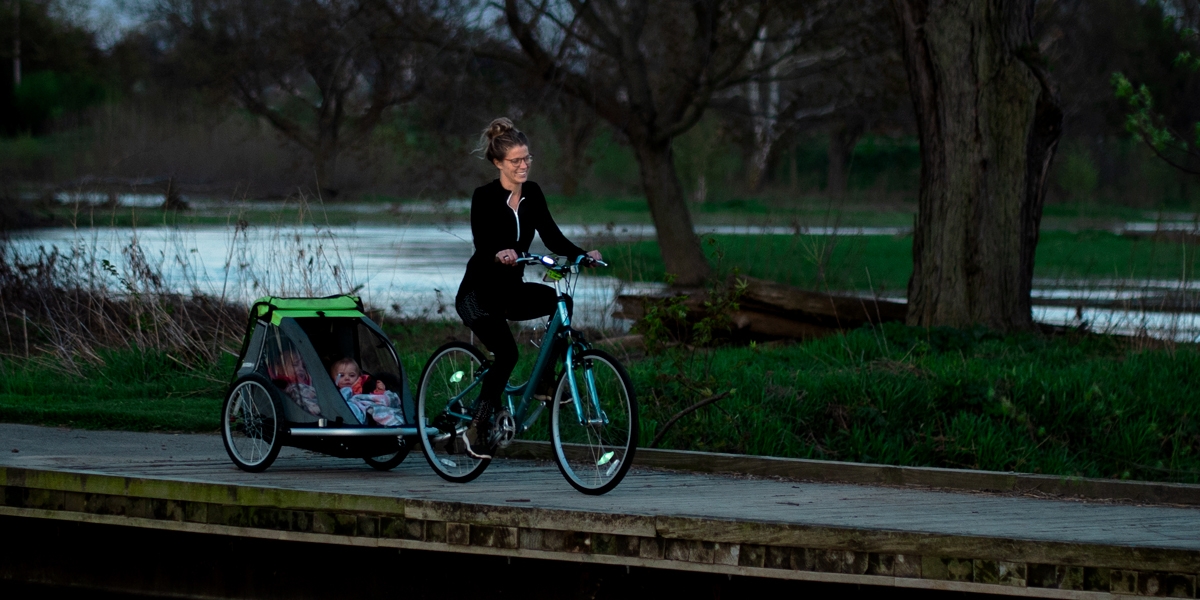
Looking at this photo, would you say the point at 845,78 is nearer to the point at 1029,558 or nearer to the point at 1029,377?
the point at 1029,377

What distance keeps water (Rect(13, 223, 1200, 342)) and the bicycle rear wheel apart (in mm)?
2410

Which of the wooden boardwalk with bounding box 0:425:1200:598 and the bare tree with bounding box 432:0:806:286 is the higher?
the bare tree with bounding box 432:0:806:286

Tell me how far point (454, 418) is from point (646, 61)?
14972mm

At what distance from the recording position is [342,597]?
7.01 metres

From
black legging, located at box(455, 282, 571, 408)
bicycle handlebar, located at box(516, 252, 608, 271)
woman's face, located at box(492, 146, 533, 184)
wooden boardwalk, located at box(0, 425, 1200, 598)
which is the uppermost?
woman's face, located at box(492, 146, 533, 184)

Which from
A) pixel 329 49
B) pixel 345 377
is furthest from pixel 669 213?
pixel 345 377

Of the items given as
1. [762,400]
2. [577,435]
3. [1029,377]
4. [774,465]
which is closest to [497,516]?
[577,435]

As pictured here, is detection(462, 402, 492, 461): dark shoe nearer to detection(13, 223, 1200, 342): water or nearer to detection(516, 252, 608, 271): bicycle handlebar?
detection(516, 252, 608, 271): bicycle handlebar

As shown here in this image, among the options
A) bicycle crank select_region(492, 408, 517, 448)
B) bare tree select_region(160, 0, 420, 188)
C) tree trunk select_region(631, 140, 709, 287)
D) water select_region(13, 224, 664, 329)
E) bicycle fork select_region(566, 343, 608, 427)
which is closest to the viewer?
bicycle fork select_region(566, 343, 608, 427)

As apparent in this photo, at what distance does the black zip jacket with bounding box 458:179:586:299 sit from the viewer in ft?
22.3

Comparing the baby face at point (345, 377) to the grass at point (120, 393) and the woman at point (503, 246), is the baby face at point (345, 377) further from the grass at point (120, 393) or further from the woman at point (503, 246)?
the grass at point (120, 393)

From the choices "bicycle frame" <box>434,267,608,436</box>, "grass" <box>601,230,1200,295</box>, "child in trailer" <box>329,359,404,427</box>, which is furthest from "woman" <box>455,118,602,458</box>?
"grass" <box>601,230,1200,295</box>

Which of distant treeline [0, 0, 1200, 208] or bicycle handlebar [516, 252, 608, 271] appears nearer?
bicycle handlebar [516, 252, 608, 271]

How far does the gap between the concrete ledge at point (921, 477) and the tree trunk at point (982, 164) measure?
14.7ft
